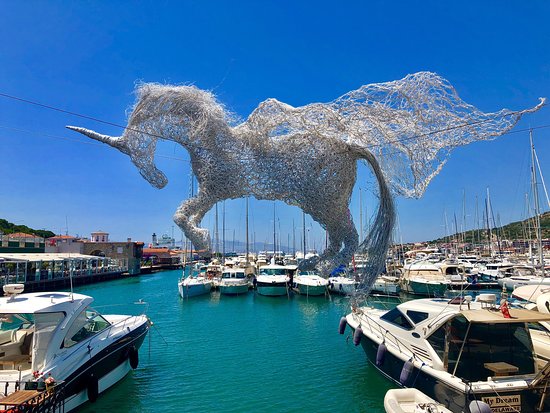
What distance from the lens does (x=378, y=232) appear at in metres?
14.0

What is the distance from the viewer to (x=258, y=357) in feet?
46.6

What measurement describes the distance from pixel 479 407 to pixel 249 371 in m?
7.36

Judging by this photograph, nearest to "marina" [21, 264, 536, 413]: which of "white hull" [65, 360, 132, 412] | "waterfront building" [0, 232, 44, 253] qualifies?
"white hull" [65, 360, 132, 412]

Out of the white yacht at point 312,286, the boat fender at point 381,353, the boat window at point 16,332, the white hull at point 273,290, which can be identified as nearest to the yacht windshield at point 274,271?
the white yacht at point 312,286

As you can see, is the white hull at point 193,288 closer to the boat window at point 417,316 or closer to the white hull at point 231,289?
the white hull at point 231,289

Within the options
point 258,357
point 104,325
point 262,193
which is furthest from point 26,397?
point 262,193

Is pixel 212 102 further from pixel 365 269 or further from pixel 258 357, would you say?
pixel 258 357

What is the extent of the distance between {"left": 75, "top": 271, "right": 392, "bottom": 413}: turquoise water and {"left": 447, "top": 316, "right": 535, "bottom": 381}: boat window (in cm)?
304

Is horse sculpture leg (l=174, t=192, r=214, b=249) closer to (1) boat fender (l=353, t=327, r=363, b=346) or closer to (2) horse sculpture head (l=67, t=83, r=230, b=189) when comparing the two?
(2) horse sculpture head (l=67, t=83, r=230, b=189)

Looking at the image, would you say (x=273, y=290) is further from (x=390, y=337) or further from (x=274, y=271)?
(x=390, y=337)

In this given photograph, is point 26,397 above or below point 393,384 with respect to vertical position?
above

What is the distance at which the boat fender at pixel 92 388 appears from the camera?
9.58m

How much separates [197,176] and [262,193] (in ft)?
7.94

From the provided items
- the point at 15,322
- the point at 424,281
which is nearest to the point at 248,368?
the point at 15,322
